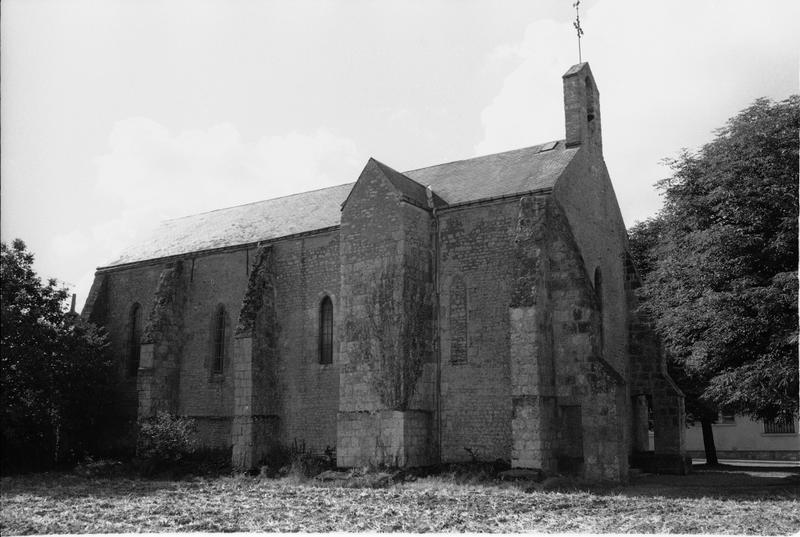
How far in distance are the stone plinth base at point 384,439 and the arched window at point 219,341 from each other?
7717mm

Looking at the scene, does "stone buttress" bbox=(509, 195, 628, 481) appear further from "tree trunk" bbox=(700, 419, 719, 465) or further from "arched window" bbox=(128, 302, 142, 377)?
"arched window" bbox=(128, 302, 142, 377)

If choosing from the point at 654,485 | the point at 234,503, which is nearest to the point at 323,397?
the point at 234,503

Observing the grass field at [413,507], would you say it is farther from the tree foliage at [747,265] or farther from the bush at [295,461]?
the tree foliage at [747,265]

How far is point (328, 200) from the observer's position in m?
30.5

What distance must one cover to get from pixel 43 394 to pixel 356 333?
12.0m

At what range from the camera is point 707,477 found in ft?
76.6

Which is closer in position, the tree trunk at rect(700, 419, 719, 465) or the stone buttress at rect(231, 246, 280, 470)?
the stone buttress at rect(231, 246, 280, 470)

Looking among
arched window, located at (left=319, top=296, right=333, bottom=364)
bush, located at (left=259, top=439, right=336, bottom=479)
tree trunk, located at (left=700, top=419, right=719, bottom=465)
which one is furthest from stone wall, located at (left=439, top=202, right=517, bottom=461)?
tree trunk, located at (left=700, top=419, right=719, bottom=465)

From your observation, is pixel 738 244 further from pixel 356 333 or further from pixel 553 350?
pixel 356 333

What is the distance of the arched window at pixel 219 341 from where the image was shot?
28.8m

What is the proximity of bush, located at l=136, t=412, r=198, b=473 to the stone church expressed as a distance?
1709 millimetres

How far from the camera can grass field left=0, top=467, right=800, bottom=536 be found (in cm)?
1357

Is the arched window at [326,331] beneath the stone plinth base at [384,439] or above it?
above

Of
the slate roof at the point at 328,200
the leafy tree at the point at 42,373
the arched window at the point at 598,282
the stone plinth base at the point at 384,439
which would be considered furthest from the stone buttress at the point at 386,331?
the leafy tree at the point at 42,373
